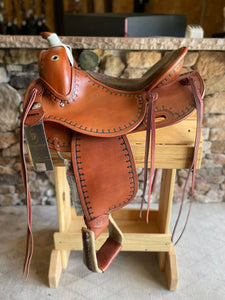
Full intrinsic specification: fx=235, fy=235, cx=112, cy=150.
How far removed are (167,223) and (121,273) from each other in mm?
346

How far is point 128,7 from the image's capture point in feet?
5.99

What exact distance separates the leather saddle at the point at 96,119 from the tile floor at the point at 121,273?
50cm

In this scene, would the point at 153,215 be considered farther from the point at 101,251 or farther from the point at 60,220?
the point at 101,251

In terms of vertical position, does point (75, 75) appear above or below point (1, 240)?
above

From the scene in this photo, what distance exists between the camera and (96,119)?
0.67m

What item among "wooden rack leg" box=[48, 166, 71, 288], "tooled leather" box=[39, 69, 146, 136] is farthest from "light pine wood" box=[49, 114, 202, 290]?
"tooled leather" box=[39, 69, 146, 136]

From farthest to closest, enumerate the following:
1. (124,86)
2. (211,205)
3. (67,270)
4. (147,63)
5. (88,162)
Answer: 1. (211,205)
2. (147,63)
3. (67,270)
4. (124,86)
5. (88,162)

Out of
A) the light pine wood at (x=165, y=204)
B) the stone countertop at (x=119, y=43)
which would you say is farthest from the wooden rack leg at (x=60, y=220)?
the stone countertop at (x=119, y=43)

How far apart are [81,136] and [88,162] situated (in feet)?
0.26

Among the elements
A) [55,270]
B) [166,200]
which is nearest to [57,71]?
[166,200]

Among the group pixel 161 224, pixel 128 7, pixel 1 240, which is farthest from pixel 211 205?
pixel 128 7

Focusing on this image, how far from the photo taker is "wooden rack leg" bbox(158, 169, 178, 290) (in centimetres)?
108

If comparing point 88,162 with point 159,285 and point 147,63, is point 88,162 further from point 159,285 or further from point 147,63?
point 147,63

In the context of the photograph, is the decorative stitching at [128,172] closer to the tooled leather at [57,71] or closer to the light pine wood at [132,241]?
the tooled leather at [57,71]
